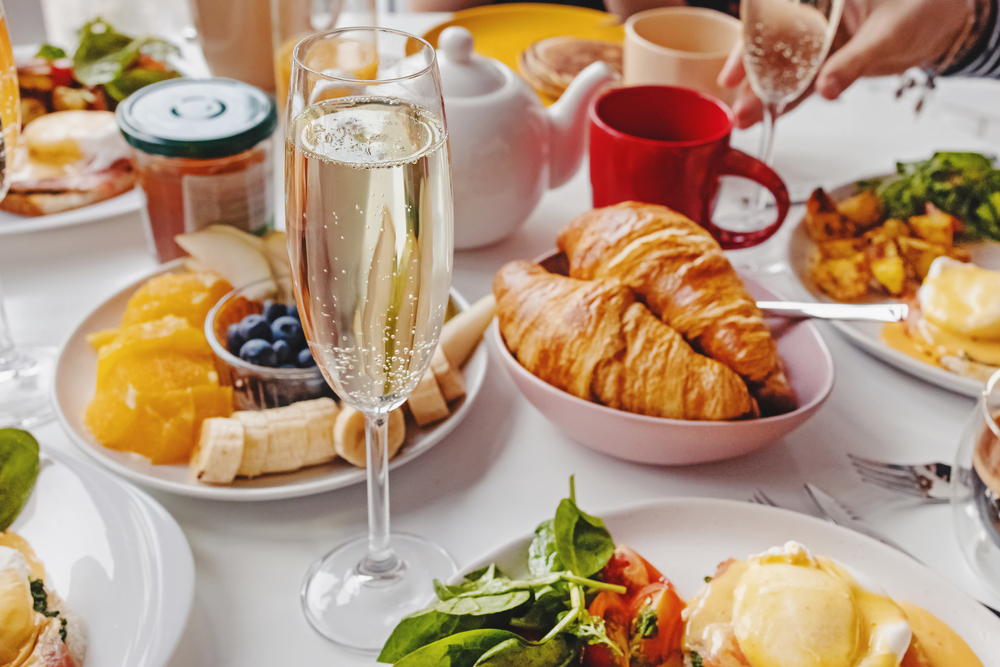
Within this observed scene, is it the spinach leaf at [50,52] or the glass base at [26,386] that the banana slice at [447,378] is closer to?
the glass base at [26,386]

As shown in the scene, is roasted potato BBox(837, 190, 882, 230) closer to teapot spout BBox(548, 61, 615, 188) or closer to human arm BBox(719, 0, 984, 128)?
human arm BBox(719, 0, 984, 128)

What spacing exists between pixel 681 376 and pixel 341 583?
1.15 ft

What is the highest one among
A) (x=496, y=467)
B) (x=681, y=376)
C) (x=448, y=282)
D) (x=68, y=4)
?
(x=448, y=282)

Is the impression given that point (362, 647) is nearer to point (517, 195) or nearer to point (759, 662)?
point (759, 662)

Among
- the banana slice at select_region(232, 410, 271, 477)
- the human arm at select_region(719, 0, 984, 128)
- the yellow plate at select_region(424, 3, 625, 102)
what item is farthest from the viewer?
the yellow plate at select_region(424, 3, 625, 102)

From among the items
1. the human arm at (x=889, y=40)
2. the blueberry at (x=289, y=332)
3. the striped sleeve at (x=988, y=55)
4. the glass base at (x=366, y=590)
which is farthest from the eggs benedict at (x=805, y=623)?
the striped sleeve at (x=988, y=55)

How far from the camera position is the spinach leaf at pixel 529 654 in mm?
552

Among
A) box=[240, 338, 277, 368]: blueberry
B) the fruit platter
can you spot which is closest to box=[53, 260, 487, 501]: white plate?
the fruit platter

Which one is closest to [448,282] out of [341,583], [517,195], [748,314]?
[341,583]

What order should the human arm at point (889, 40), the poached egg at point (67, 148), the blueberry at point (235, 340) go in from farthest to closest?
the human arm at point (889, 40)
the poached egg at point (67, 148)
the blueberry at point (235, 340)

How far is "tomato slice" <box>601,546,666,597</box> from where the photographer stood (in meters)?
0.65

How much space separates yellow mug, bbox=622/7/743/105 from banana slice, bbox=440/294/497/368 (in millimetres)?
518

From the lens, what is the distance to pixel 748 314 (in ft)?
2.83

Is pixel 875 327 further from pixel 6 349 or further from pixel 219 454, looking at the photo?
pixel 6 349
